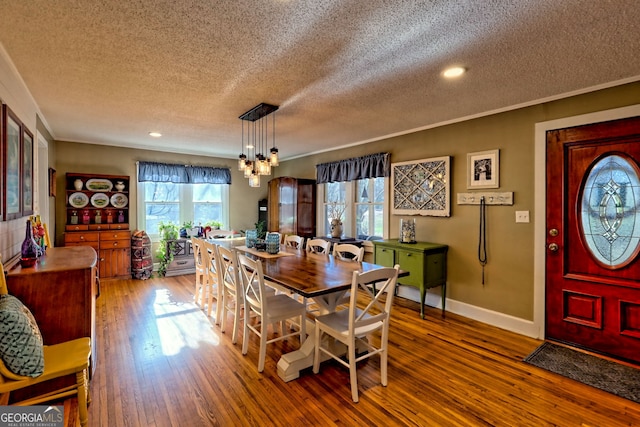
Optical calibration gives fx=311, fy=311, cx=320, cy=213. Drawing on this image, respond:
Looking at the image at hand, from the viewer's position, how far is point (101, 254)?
17.3 ft

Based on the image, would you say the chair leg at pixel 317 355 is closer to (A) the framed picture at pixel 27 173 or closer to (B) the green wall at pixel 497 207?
(B) the green wall at pixel 497 207

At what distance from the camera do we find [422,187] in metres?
4.25

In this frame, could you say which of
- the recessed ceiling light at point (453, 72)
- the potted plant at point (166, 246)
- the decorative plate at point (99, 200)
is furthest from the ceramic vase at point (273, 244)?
the decorative plate at point (99, 200)

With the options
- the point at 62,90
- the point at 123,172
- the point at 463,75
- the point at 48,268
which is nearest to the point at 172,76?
the point at 62,90

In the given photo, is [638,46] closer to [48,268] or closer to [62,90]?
[48,268]

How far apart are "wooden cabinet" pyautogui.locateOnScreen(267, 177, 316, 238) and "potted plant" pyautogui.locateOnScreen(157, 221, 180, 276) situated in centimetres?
203

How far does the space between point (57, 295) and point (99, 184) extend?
161 inches

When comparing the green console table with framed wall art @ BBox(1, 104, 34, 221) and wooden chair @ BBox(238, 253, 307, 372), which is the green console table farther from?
framed wall art @ BBox(1, 104, 34, 221)

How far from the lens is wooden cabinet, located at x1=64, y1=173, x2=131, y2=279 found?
17.1 ft

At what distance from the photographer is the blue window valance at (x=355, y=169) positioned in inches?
187

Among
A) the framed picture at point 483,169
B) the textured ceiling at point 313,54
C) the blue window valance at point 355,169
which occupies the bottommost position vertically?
the framed picture at point 483,169

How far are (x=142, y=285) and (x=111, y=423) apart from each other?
3590mm

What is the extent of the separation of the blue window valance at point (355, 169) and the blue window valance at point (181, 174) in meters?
2.20

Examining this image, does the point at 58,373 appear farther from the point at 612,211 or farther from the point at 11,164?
the point at 612,211
